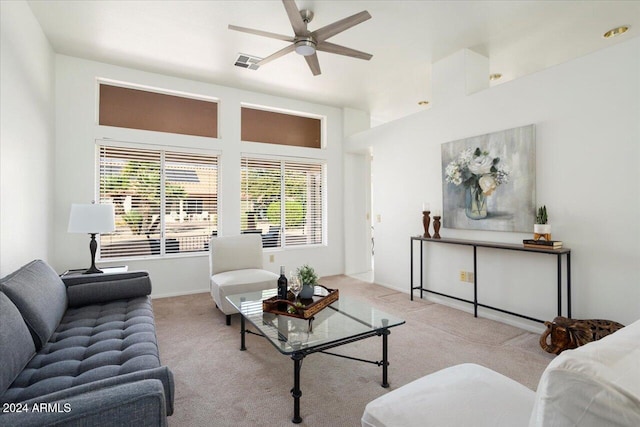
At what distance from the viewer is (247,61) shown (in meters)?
3.94

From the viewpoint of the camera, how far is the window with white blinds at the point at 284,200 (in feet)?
16.6

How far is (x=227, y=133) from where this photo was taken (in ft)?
15.8

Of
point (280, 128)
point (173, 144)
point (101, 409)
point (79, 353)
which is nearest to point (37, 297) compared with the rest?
point (79, 353)

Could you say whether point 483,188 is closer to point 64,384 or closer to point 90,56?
point 64,384

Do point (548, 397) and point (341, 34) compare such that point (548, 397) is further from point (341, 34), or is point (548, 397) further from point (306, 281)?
point (341, 34)

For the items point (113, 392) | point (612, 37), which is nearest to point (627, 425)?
point (113, 392)

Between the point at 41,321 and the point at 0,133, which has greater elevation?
the point at 0,133

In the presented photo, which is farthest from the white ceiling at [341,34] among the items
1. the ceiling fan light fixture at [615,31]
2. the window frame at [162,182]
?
the window frame at [162,182]

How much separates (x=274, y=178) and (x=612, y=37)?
4.44m

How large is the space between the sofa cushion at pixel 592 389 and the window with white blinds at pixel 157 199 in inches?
178

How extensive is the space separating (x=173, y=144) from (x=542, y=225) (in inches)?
175

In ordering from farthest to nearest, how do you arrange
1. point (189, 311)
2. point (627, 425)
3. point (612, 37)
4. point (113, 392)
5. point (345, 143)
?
1. point (345, 143)
2. point (189, 311)
3. point (612, 37)
4. point (113, 392)
5. point (627, 425)

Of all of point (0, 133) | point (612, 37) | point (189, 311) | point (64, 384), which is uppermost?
point (612, 37)

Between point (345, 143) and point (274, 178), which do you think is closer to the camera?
point (274, 178)
